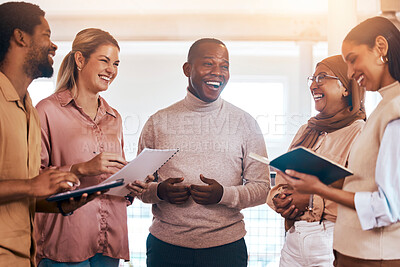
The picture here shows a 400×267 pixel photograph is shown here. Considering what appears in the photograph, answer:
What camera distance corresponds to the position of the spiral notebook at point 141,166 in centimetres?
190

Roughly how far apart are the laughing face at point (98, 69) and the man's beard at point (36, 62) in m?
0.49

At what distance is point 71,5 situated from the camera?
5.59 metres

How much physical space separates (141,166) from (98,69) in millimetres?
612

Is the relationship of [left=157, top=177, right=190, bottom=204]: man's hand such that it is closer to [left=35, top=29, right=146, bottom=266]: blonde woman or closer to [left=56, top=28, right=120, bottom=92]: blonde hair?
[left=35, top=29, right=146, bottom=266]: blonde woman

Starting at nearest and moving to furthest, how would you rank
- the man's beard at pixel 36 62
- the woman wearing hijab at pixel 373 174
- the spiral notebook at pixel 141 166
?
the woman wearing hijab at pixel 373 174, the man's beard at pixel 36 62, the spiral notebook at pixel 141 166

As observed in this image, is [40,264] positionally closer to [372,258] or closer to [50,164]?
[50,164]

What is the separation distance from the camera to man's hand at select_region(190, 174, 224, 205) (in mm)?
2209

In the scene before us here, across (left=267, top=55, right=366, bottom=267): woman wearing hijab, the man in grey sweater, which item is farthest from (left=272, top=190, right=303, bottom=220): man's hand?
the man in grey sweater

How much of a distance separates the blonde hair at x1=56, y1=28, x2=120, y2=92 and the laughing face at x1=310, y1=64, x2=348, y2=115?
1.10 meters

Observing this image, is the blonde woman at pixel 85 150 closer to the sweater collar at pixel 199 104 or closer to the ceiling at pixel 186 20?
the sweater collar at pixel 199 104

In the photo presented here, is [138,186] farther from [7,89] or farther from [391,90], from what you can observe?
[391,90]

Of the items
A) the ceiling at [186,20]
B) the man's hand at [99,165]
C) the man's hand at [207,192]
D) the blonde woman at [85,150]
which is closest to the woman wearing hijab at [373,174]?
the man's hand at [207,192]

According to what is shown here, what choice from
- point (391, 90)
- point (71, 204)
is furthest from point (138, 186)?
point (391, 90)

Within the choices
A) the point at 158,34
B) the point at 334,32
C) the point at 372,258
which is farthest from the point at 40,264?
the point at 158,34
